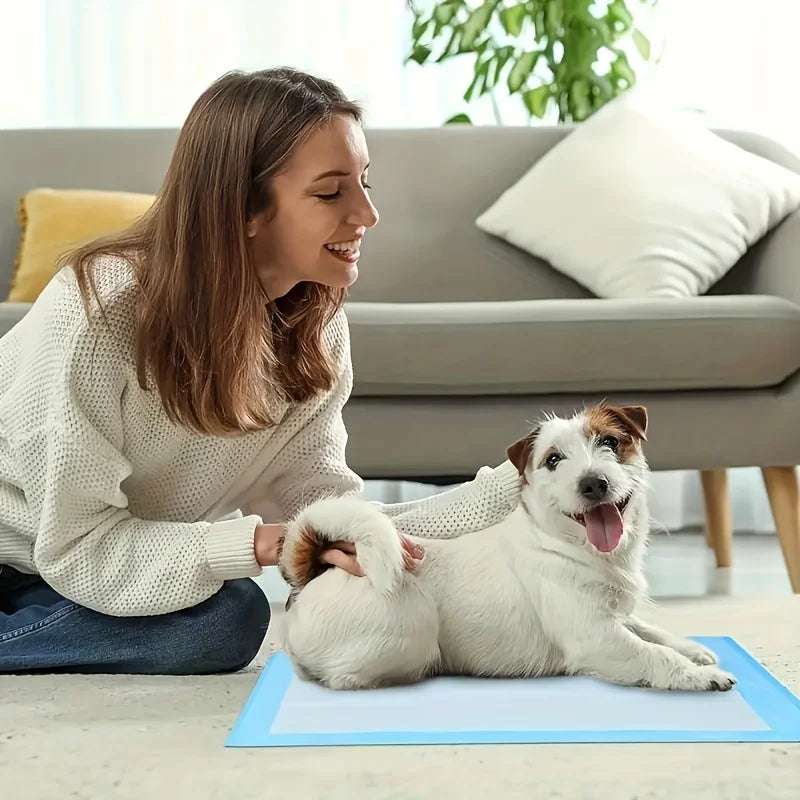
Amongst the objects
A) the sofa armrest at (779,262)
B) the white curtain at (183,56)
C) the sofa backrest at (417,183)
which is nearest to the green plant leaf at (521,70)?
the white curtain at (183,56)

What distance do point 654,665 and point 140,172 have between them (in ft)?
6.16

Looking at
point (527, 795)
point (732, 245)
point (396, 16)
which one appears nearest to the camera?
point (527, 795)

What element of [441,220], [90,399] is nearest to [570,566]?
[90,399]

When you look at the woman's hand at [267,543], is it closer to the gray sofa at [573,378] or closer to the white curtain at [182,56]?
the gray sofa at [573,378]

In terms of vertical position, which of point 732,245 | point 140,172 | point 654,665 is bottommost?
point 654,665

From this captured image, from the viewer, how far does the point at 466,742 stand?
106 cm

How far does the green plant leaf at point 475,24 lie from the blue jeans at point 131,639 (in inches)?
83.5

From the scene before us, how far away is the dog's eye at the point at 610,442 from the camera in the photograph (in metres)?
1.12

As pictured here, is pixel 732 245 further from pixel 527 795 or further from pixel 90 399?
pixel 527 795

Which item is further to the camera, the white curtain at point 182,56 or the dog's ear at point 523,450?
the white curtain at point 182,56

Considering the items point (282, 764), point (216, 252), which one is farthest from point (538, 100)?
point (282, 764)

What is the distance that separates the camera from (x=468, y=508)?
1275mm

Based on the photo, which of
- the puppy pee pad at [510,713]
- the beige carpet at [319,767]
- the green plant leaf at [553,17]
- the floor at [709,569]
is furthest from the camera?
the green plant leaf at [553,17]

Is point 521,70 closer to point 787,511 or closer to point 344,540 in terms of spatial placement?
point 787,511
